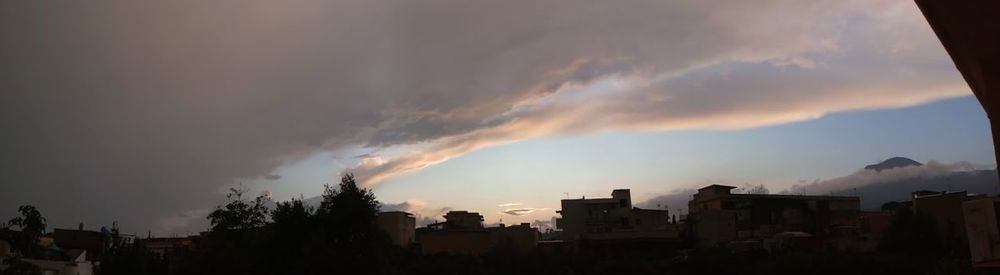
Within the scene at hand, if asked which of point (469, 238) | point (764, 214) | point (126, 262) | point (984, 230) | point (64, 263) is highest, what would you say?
point (764, 214)

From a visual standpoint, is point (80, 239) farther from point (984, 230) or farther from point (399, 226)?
point (984, 230)

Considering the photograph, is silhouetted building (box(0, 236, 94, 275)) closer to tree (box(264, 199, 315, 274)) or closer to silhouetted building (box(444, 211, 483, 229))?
tree (box(264, 199, 315, 274))

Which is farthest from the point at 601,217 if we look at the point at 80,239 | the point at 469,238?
the point at 80,239

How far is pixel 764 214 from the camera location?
245 feet

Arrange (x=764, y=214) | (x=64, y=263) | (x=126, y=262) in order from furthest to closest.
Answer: (x=764, y=214) → (x=64, y=263) → (x=126, y=262)

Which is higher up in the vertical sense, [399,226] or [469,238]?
[399,226]

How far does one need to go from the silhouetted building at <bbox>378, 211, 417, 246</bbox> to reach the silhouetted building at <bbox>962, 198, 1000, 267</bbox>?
207 ft

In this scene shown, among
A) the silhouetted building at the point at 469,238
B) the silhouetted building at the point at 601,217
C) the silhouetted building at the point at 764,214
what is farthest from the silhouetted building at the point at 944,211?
the silhouetted building at the point at 469,238

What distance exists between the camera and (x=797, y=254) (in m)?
46.7

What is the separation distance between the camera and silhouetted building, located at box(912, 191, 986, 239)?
186 feet

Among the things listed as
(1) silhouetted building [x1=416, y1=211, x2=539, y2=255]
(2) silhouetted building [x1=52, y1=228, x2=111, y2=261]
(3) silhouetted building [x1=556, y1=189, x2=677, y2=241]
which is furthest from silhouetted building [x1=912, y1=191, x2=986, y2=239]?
(2) silhouetted building [x1=52, y1=228, x2=111, y2=261]

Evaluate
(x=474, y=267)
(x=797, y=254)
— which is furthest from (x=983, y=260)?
(x=797, y=254)

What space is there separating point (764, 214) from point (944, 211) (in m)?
17.2

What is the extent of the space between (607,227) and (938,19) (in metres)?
69.2
